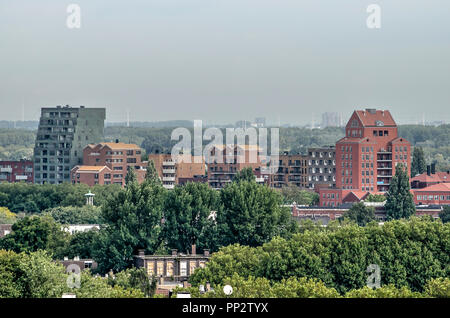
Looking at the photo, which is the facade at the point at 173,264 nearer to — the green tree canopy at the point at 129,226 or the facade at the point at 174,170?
the green tree canopy at the point at 129,226

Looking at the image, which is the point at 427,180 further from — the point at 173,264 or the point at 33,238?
the point at 173,264

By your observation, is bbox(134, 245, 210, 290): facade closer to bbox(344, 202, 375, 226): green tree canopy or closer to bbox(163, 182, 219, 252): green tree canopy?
bbox(163, 182, 219, 252): green tree canopy

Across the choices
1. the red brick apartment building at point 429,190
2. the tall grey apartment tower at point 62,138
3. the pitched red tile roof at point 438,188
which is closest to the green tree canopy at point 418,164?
the red brick apartment building at point 429,190

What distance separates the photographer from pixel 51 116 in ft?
596

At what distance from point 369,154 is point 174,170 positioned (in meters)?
38.3

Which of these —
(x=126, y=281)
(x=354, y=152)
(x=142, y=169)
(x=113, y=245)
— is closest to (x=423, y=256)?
(x=126, y=281)

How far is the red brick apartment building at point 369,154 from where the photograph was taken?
142250mm

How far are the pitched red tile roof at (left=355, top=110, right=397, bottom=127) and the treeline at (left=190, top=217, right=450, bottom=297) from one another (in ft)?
256

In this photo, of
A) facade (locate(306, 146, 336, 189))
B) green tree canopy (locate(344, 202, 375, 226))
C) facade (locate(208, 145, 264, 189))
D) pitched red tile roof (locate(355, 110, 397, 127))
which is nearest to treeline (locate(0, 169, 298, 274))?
green tree canopy (locate(344, 202, 375, 226))

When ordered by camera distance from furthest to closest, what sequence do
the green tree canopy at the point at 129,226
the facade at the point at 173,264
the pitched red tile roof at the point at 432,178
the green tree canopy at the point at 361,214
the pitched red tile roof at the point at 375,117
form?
1. the pitched red tile roof at the point at 375,117
2. the pitched red tile roof at the point at 432,178
3. the green tree canopy at the point at 361,214
4. the green tree canopy at the point at 129,226
5. the facade at the point at 173,264

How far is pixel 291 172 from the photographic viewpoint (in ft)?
549

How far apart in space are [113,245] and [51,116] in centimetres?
10592

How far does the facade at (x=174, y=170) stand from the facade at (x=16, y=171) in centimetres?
1788
